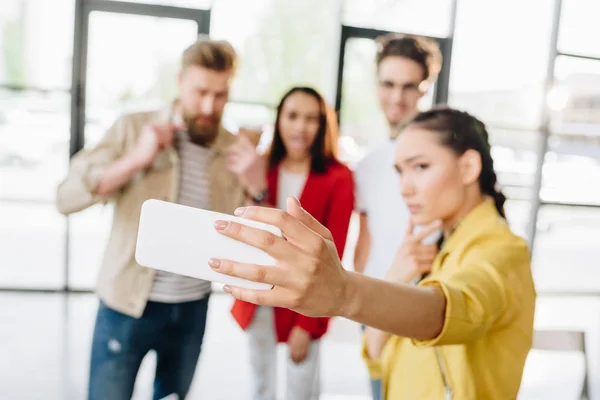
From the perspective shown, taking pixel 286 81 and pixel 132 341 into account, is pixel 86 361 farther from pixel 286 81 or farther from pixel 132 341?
pixel 286 81

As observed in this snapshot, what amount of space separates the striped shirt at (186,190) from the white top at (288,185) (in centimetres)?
13

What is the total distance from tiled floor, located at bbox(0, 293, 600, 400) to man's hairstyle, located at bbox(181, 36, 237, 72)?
0.75m

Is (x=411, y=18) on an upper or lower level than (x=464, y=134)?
upper

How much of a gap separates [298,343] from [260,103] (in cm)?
155

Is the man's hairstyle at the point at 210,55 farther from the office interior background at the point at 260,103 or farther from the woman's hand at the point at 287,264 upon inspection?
the office interior background at the point at 260,103

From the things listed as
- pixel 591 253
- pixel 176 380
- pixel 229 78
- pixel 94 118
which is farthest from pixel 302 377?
pixel 591 253

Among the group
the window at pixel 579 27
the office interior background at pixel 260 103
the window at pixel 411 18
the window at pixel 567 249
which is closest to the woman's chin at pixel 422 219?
the office interior background at pixel 260 103

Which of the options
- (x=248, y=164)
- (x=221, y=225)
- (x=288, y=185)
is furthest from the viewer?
(x=288, y=185)

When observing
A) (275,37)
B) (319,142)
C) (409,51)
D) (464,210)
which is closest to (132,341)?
(319,142)

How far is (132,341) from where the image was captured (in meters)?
0.84

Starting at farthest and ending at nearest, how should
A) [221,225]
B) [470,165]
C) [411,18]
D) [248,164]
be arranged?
[411,18] → [248,164] → [470,165] → [221,225]

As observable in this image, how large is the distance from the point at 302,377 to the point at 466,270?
741mm

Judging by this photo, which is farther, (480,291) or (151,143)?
(151,143)

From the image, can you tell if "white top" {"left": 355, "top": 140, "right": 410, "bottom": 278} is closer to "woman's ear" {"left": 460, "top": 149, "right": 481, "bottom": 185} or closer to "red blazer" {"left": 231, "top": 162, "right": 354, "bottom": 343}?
"red blazer" {"left": 231, "top": 162, "right": 354, "bottom": 343}
